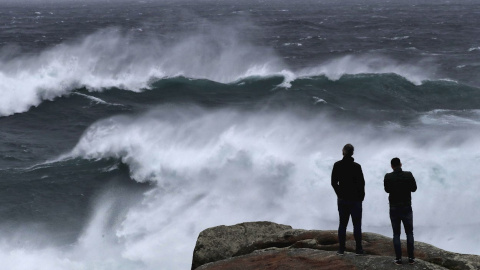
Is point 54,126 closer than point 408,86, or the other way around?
point 54,126

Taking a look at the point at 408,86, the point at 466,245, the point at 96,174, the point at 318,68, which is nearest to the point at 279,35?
the point at 318,68

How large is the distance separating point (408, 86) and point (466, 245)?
22.4 metres

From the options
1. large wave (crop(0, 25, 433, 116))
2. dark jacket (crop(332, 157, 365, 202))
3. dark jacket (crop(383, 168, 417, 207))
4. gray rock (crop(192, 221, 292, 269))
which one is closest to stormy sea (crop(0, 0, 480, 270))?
large wave (crop(0, 25, 433, 116))

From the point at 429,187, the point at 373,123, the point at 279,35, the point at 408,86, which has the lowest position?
the point at 429,187

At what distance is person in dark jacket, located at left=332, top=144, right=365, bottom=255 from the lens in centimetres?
992

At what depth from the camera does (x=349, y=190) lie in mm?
10031

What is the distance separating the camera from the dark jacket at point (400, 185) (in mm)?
9484

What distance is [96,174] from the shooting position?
2747 centimetres

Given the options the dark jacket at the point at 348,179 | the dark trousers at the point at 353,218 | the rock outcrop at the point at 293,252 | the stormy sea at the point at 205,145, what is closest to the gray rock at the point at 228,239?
the rock outcrop at the point at 293,252

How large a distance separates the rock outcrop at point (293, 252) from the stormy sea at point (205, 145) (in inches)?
315

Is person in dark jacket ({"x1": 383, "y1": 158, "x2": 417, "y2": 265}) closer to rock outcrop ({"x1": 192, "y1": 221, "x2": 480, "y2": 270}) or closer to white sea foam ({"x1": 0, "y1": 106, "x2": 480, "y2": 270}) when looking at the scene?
rock outcrop ({"x1": 192, "y1": 221, "x2": 480, "y2": 270})

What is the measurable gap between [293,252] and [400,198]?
230 cm

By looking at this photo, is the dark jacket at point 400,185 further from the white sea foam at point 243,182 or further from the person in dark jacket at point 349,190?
the white sea foam at point 243,182

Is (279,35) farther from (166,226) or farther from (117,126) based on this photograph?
(166,226)
